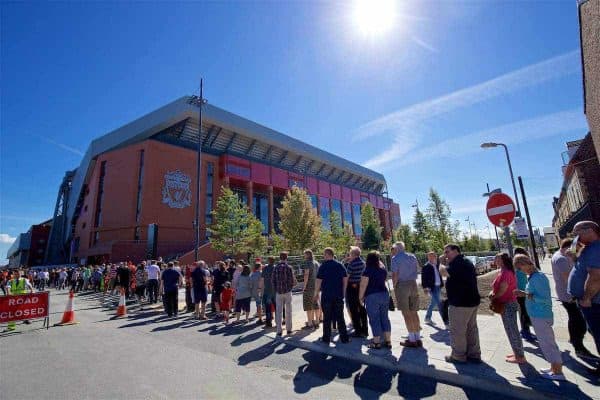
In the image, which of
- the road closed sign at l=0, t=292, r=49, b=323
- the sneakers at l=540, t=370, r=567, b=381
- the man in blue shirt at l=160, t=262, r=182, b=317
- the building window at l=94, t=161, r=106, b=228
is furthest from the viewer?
the building window at l=94, t=161, r=106, b=228

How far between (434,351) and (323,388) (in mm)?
2245

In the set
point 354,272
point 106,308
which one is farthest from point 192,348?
point 106,308

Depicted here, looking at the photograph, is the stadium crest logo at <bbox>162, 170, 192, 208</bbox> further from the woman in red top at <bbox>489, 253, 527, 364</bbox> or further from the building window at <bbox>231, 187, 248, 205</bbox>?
the woman in red top at <bbox>489, 253, 527, 364</bbox>

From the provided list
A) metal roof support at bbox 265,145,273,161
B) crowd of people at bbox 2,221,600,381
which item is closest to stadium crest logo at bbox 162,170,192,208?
metal roof support at bbox 265,145,273,161

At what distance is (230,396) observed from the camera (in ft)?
11.8

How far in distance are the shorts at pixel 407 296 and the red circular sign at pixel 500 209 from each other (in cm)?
180

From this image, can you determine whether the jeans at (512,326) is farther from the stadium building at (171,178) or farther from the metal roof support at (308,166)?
the metal roof support at (308,166)

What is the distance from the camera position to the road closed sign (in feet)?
27.2

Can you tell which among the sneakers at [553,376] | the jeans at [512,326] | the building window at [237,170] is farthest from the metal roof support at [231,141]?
the sneakers at [553,376]

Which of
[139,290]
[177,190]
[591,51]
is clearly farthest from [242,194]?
[591,51]

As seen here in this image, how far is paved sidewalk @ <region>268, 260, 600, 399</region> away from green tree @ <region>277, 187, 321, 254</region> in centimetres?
2010

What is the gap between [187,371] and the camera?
4.50 meters

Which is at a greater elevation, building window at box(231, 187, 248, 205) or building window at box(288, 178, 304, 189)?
building window at box(288, 178, 304, 189)

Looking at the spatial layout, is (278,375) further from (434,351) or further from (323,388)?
(434,351)
